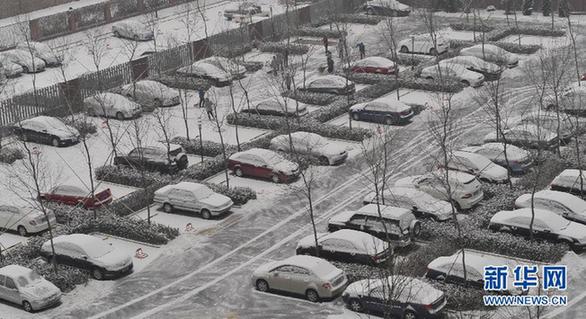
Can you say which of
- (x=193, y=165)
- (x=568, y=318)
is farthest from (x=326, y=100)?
(x=568, y=318)

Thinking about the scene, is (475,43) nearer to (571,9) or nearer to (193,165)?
(571,9)

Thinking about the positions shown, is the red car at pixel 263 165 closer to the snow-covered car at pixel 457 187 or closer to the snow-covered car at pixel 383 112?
the snow-covered car at pixel 457 187

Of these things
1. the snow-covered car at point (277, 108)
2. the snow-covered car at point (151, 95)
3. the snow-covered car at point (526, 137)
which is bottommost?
the snow-covered car at point (526, 137)

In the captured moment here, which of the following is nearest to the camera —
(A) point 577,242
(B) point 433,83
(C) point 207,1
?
(A) point 577,242

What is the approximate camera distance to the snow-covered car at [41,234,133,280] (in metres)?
43.4

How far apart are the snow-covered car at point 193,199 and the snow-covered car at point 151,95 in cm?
1653

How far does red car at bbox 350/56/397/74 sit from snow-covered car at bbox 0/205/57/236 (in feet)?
96.5

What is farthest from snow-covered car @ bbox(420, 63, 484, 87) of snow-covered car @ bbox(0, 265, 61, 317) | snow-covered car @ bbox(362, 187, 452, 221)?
snow-covered car @ bbox(0, 265, 61, 317)

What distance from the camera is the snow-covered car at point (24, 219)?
158 ft

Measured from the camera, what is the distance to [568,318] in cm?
3800

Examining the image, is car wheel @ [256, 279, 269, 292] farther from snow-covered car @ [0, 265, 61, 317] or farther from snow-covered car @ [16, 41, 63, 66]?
snow-covered car @ [16, 41, 63, 66]

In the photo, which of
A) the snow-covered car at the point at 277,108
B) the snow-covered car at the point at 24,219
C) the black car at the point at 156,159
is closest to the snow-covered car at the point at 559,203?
the black car at the point at 156,159

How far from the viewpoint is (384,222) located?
44312mm

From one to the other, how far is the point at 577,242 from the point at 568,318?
6276 millimetres
